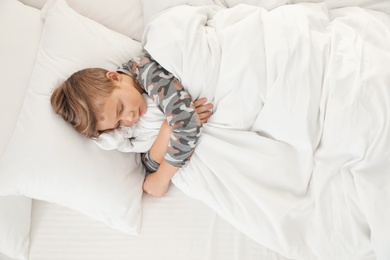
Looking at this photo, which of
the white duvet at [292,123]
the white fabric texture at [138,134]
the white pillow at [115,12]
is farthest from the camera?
the white pillow at [115,12]

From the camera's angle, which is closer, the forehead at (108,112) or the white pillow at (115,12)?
the forehead at (108,112)

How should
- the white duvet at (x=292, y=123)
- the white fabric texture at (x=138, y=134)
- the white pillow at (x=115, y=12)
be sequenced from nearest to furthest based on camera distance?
1. the white duvet at (x=292, y=123)
2. the white fabric texture at (x=138, y=134)
3. the white pillow at (x=115, y=12)

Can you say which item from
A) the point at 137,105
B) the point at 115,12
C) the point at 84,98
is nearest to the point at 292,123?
the point at 137,105

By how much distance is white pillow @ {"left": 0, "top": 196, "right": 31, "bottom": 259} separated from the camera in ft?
3.28

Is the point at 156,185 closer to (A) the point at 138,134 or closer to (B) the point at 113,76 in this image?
(A) the point at 138,134

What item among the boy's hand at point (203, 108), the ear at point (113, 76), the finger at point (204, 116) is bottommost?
the finger at point (204, 116)

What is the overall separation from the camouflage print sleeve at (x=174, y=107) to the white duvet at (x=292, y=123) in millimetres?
37

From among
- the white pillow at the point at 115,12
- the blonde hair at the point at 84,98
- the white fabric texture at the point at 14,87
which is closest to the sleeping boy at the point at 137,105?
the blonde hair at the point at 84,98

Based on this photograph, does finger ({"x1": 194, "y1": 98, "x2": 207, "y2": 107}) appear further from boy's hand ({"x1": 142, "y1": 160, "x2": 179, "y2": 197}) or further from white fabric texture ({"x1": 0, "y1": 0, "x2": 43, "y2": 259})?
white fabric texture ({"x1": 0, "y1": 0, "x2": 43, "y2": 259})

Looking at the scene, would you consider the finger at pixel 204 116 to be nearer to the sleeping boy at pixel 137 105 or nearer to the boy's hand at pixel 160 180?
the sleeping boy at pixel 137 105

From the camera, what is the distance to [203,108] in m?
1.05

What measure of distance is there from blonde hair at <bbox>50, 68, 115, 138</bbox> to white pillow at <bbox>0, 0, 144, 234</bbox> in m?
0.05

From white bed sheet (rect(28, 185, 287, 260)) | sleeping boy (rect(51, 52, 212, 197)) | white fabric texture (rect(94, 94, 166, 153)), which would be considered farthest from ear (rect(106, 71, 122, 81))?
white bed sheet (rect(28, 185, 287, 260))

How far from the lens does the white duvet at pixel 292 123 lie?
92 centimetres
